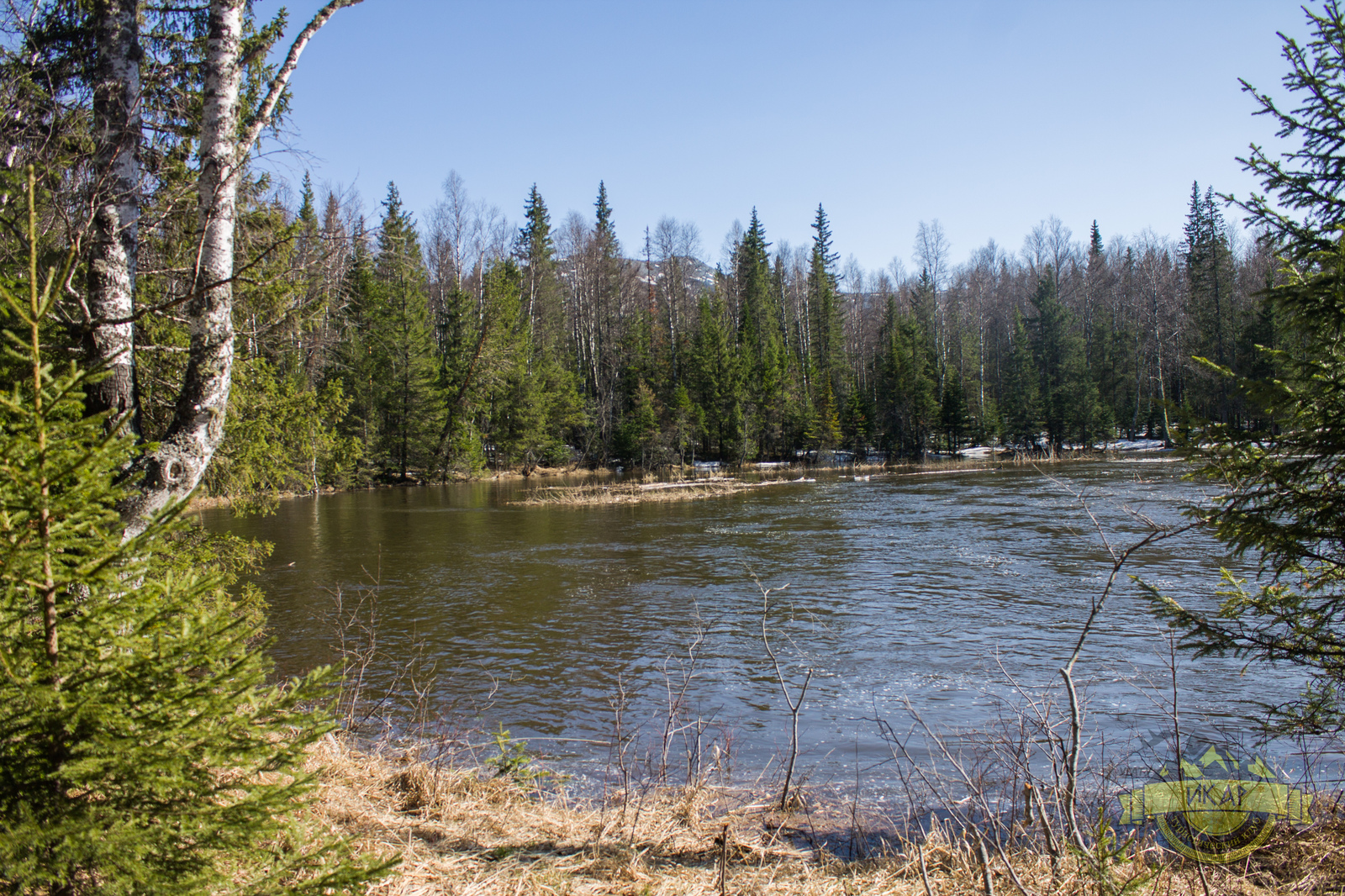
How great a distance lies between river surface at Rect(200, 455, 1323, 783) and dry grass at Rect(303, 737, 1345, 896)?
23.3 inches

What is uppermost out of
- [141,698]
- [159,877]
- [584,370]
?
[584,370]

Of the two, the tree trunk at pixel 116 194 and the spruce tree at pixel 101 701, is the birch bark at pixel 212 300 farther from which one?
the spruce tree at pixel 101 701

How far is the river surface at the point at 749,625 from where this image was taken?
281 inches

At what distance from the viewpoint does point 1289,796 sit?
424cm

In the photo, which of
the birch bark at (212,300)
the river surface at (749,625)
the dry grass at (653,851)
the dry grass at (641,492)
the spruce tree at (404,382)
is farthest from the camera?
the spruce tree at (404,382)

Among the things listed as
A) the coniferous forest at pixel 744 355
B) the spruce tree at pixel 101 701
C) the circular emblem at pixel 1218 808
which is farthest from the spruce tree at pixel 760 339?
the spruce tree at pixel 101 701

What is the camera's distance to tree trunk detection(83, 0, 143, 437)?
4.25 meters

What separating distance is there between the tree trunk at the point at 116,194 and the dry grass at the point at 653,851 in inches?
100

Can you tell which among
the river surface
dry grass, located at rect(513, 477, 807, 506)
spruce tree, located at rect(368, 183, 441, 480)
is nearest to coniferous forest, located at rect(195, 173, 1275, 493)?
spruce tree, located at rect(368, 183, 441, 480)

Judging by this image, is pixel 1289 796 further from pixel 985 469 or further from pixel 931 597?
pixel 985 469

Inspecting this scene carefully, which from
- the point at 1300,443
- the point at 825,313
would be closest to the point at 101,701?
the point at 1300,443

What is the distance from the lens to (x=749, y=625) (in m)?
11.0

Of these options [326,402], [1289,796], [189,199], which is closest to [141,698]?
[189,199]

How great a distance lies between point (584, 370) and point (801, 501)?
30572 millimetres
